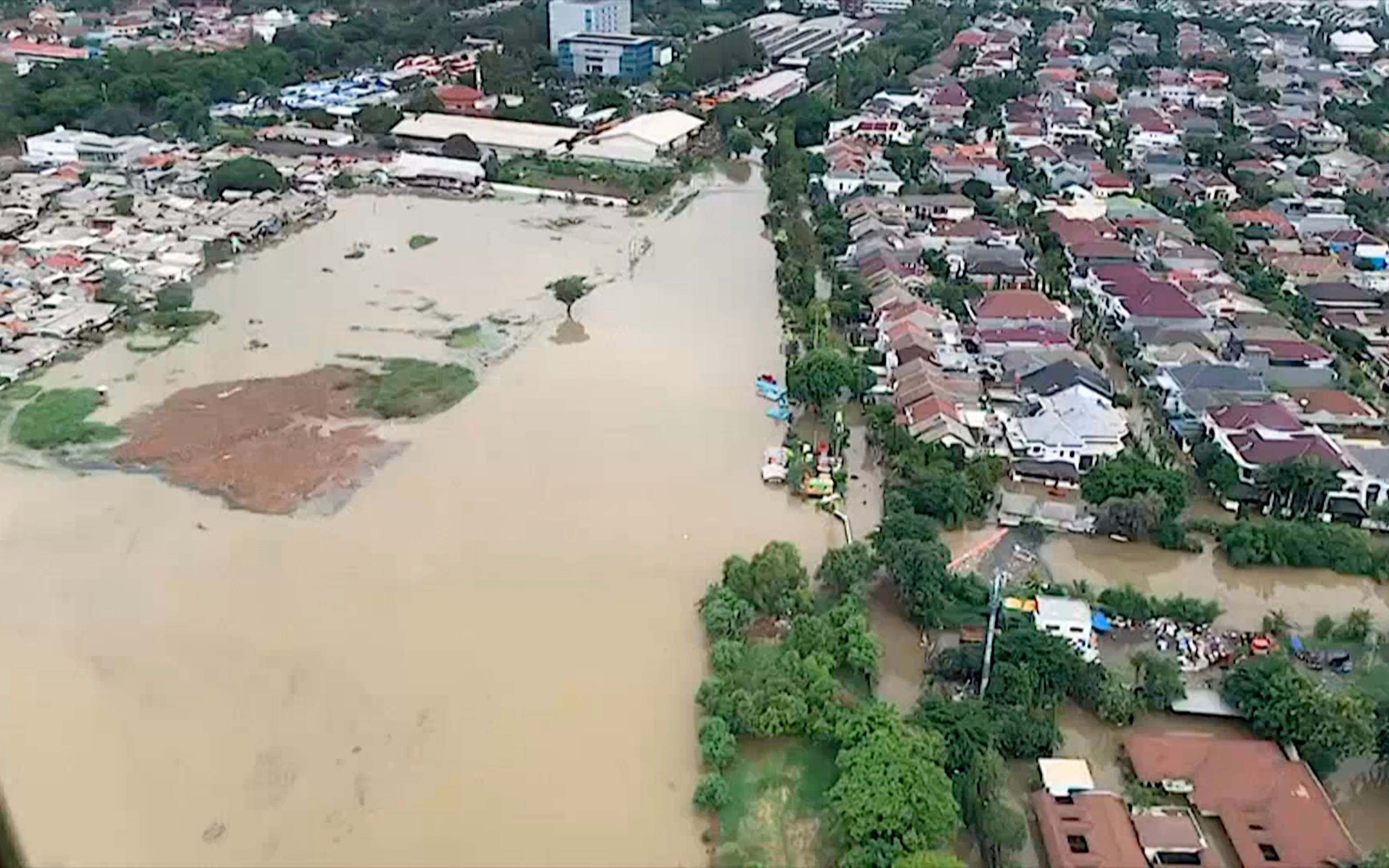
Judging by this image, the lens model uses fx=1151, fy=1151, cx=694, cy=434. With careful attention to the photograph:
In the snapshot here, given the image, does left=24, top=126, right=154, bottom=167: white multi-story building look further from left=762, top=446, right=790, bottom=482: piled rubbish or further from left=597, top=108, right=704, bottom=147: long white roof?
left=762, top=446, right=790, bottom=482: piled rubbish

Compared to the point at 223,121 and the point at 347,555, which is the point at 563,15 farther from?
the point at 347,555

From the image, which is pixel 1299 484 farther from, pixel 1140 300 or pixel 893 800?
pixel 893 800

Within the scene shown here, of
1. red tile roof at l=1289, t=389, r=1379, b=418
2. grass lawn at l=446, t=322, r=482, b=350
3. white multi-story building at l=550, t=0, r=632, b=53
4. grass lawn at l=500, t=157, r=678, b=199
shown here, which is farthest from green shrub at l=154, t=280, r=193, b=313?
white multi-story building at l=550, t=0, r=632, b=53

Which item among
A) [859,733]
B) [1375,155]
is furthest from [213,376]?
[1375,155]

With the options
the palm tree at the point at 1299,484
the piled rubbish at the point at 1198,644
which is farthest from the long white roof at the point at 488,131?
the piled rubbish at the point at 1198,644

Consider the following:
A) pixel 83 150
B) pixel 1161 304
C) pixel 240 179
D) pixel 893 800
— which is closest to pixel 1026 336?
pixel 1161 304

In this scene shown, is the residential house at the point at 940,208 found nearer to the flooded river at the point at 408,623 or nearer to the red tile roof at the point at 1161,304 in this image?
the red tile roof at the point at 1161,304
